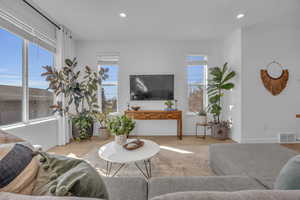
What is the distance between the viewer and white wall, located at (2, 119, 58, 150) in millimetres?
2357

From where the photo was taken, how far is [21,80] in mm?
2533

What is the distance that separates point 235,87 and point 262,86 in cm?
57

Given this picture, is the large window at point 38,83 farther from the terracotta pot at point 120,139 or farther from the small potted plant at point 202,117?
the small potted plant at point 202,117

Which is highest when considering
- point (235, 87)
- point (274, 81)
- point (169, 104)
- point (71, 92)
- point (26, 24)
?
point (26, 24)

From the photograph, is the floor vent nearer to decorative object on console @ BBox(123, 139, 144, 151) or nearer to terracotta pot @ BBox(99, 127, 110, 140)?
decorative object on console @ BBox(123, 139, 144, 151)

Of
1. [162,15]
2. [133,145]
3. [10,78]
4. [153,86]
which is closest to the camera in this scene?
[133,145]

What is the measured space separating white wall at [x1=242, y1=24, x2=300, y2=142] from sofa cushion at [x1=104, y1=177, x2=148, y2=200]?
3410 mm

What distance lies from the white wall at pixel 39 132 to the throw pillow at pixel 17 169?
222 cm

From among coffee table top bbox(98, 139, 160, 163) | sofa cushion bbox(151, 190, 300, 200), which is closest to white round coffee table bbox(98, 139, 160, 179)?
coffee table top bbox(98, 139, 160, 163)

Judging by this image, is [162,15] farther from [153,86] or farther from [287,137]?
[287,137]

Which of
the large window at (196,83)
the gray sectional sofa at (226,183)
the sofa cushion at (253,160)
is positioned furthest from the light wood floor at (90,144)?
the gray sectional sofa at (226,183)

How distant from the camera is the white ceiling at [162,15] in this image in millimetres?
2541

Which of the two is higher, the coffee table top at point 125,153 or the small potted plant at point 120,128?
the small potted plant at point 120,128

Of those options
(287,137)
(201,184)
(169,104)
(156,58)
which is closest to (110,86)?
(156,58)
